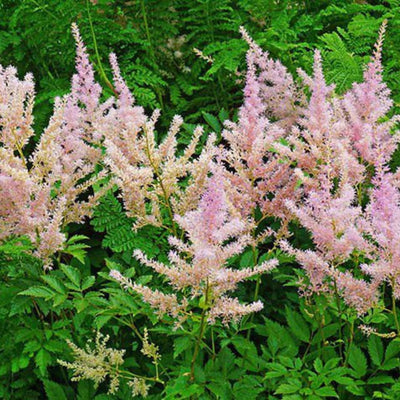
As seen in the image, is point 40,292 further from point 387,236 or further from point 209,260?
point 387,236

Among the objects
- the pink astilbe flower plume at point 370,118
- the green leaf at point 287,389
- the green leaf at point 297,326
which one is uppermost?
the pink astilbe flower plume at point 370,118

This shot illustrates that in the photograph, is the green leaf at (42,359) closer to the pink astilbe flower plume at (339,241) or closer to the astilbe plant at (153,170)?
the astilbe plant at (153,170)

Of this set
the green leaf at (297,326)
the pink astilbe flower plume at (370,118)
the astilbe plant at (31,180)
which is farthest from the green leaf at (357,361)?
the astilbe plant at (31,180)

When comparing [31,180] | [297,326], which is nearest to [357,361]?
[297,326]

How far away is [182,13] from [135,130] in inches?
84.1

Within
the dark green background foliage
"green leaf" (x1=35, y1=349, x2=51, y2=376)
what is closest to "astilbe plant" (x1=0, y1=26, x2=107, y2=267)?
the dark green background foliage

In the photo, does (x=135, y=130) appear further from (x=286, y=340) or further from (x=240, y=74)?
(x=240, y=74)

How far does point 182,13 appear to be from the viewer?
4430 millimetres

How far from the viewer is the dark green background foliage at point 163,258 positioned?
2.44 meters

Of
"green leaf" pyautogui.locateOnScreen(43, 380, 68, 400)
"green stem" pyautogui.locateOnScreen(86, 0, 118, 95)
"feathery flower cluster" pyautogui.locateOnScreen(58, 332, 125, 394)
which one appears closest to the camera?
"feathery flower cluster" pyautogui.locateOnScreen(58, 332, 125, 394)

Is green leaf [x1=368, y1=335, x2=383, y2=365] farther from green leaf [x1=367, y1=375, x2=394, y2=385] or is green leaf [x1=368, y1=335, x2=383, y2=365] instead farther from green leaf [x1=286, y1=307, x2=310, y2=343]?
green leaf [x1=286, y1=307, x2=310, y2=343]

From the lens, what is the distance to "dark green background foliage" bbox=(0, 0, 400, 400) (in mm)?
2436

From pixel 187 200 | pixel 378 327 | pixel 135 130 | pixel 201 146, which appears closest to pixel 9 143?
pixel 135 130

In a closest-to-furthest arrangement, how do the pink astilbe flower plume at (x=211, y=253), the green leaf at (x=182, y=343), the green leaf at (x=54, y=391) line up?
the pink astilbe flower plume at (x=211, y=253)
the green leaf at (x=182, y=343)
the green leaf at (x=54, y=391)
